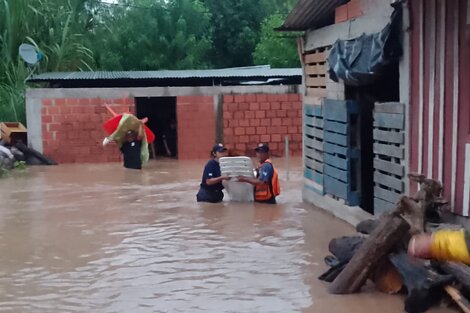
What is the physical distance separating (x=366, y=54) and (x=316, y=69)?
8.96 feet

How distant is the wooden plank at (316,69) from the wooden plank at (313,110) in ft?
1.66

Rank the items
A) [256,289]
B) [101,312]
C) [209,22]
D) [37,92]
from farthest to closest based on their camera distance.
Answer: [209,22] → [37,92] → [256,289] → [101,312]

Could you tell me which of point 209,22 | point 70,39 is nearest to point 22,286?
point 70,39

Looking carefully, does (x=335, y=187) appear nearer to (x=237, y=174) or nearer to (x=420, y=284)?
(x=237, y=174)

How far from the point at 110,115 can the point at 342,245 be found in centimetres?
1252

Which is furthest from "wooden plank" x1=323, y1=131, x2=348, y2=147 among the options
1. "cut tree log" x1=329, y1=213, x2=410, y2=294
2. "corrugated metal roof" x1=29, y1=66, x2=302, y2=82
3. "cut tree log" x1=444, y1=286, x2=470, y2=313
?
"corrugated metal roof" x1=29, y1=66, x2=302, y2=82

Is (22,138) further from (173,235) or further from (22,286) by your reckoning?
(22,286)

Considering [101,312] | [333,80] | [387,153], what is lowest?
[101,312]

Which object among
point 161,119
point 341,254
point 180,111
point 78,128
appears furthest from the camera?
point 161,119

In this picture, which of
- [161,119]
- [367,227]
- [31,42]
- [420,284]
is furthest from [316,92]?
[31,42]

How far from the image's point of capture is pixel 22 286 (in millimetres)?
7633

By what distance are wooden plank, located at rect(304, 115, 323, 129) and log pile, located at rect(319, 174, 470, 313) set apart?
4.20m

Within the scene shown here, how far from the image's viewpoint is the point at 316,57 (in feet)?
39.3

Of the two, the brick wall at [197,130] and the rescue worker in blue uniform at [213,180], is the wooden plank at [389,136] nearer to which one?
the rescue worker in blue uniform at [213,180]
